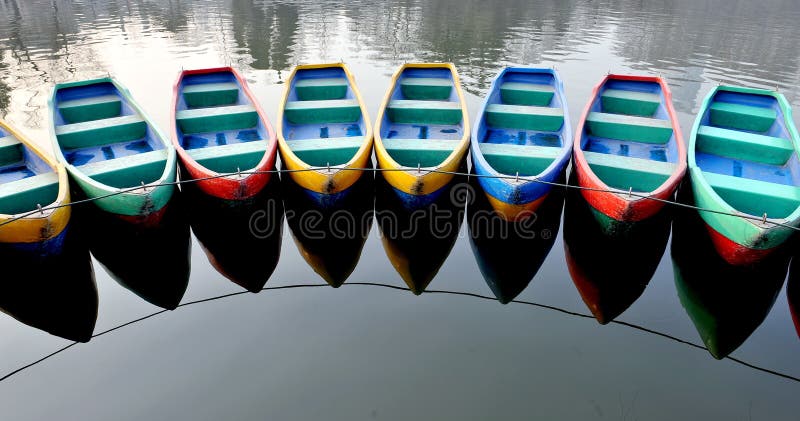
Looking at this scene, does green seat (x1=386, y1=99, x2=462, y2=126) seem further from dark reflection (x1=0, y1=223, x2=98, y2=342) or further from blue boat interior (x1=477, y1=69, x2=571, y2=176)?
dark reflection (x1=0, y1=223, x2=98, y2=342)

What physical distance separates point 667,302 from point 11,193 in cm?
1138

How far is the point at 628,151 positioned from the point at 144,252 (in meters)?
10.4

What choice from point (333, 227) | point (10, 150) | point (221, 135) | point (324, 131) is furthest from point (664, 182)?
point (10, 150)

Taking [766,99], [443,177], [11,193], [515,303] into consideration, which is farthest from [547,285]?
[11,193]

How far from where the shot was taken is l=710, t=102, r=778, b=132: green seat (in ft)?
36.1

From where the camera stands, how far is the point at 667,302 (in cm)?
777

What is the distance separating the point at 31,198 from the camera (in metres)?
8.41

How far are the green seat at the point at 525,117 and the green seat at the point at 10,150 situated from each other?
34.2 ft

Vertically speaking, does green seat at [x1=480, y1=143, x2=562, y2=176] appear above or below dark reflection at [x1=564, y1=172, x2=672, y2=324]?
above

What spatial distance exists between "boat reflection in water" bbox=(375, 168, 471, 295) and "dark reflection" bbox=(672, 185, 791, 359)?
4.21 meters

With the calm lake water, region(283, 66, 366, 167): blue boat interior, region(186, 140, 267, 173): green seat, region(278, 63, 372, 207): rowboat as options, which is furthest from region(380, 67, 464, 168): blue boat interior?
region(186, 140, 267, 173): green seat

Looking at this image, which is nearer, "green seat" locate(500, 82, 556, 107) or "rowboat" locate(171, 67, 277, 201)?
"rowboat" locate(171, 67, 277, 201)

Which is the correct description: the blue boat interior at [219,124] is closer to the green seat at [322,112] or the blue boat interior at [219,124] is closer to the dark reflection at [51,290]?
the green seat at [322,112]

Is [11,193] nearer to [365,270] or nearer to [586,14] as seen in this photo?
[365,270]
